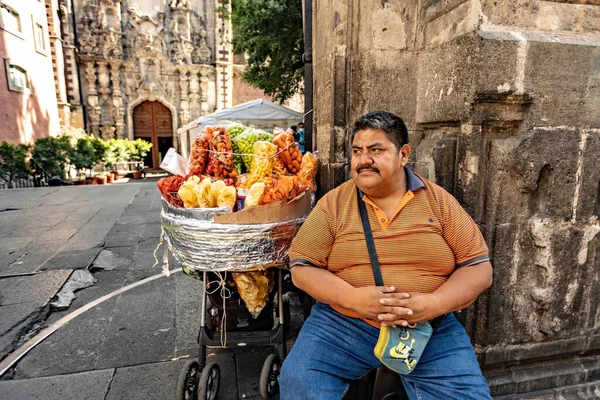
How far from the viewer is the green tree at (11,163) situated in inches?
478

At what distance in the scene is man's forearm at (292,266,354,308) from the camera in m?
1.59

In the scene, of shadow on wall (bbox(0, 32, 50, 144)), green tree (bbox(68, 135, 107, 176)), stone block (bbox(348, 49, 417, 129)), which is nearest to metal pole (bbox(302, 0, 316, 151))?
stone block (bbox(348, 49, 417, 129))

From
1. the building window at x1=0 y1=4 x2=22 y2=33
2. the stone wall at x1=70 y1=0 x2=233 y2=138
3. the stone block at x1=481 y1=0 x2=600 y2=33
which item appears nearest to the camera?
the stone block at x1=481 y1=0 x2=600 y2=33

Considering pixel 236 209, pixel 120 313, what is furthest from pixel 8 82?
pixel 236 209

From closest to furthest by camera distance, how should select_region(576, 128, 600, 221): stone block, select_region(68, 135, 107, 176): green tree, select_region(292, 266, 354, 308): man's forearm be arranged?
select_region(292, 266, 354, 308): man's forearm < select_region(576, 128, 600, 221): stone block < select_region(68, 135, 107, 176): green tree

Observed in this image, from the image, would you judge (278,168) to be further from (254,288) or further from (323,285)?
(323,285)

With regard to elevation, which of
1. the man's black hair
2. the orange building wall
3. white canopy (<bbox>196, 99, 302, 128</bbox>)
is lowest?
the man's black hair

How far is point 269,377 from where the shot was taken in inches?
81.0

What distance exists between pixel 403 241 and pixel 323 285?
409 millimetres

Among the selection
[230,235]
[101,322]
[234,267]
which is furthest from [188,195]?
[101,322]

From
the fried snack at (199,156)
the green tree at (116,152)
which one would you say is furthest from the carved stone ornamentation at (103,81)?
the fried snack at (199,156)

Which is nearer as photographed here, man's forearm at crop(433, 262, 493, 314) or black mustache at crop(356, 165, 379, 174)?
man's forearm at crop(433, 262, 493, 314)

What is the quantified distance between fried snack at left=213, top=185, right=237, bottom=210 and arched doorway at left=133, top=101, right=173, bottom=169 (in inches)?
898

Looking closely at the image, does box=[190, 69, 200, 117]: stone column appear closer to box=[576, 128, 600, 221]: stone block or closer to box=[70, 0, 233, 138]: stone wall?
box=[70, 0, 233, 138]: stone wall
